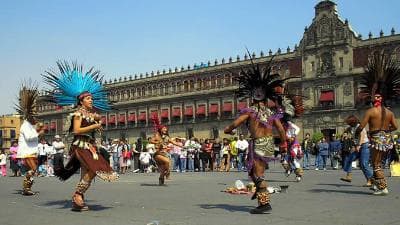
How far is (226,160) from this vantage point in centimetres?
2417

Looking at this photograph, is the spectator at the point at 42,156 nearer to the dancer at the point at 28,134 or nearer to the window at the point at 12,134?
the dancer at the point at 28,134

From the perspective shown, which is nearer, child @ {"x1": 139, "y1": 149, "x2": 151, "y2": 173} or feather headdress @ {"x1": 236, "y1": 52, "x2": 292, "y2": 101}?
feather headdress @ {"x1": 236, "y1": 52, "x2": 292, "y2": 101}

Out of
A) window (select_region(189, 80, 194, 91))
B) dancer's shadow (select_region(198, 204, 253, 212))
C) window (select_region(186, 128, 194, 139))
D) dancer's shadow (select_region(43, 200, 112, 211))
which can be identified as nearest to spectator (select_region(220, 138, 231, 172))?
dancer's shadow (select_region(43, 200, 112, 211))

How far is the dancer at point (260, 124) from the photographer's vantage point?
7.71 m

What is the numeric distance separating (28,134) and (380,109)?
707cm

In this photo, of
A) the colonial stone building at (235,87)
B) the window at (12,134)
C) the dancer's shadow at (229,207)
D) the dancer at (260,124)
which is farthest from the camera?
the window at (12,134)

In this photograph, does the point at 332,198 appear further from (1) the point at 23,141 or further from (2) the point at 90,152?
(1) the point at 23,141

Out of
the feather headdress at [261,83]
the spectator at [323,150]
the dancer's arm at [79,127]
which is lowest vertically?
the spectator at [323,150]

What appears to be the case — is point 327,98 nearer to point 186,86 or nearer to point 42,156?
point 186,86

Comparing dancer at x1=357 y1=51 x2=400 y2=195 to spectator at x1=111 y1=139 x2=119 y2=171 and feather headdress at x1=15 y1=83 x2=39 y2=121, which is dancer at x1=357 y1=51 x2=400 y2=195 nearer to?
feather headdress at x1=15 y1=83 x2=39 y2=121

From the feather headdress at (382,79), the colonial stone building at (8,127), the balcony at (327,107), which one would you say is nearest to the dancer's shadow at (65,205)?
the feather headdress at (382,79)

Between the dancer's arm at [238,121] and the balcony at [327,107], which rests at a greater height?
the balcony at [327,107]

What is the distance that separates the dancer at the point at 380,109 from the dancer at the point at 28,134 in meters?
6.57

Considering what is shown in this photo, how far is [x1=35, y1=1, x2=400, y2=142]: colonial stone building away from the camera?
57.3m
